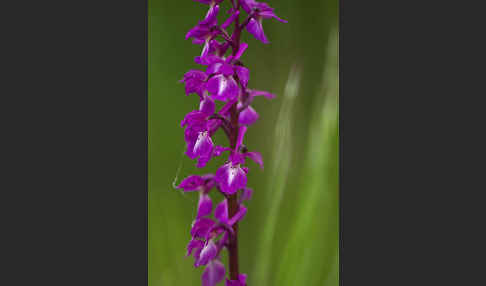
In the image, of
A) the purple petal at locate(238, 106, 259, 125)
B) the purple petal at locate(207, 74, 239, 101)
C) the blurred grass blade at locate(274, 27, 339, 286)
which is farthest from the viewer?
the blurred grass blade at locate(274, 27, 339, 286)

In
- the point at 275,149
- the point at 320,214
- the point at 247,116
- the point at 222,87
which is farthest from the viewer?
the point at 275,149

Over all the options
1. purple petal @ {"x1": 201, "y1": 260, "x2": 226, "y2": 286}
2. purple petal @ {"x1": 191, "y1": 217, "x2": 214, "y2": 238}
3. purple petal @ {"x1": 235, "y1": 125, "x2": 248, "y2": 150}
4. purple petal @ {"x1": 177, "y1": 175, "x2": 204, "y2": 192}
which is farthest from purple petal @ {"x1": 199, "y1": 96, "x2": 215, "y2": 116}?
purple petal @ {"x1": 201, "y1": 260, "x2": 226, "y2": 286}

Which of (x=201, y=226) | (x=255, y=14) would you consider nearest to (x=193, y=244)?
(x=201, y=226)

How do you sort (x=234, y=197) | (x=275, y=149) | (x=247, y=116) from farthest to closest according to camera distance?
(x=275, y=149), (x=247, y=116), (x=234, y=197)

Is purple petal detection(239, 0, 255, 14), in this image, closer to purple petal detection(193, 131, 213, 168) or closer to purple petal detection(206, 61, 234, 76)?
purple petal detection(206, 61, 234, 76)

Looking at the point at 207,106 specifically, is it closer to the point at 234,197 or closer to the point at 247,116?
the point at 247,116
